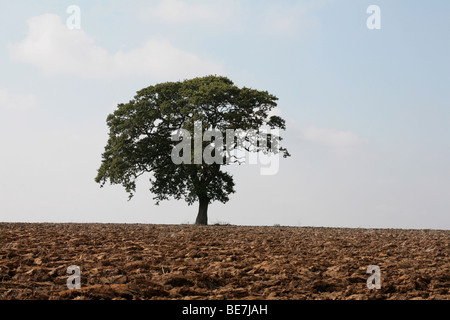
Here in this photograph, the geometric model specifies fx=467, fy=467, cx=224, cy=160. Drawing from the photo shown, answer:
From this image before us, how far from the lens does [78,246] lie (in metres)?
13.6

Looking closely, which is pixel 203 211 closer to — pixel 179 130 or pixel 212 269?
pixel 179 130

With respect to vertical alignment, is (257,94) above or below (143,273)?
above

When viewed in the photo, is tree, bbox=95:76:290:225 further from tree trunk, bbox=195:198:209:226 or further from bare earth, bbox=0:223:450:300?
bare earth, bbox=0:223:450:300

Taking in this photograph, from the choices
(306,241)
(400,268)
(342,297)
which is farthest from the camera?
(306,241)

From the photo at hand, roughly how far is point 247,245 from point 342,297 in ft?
19.7

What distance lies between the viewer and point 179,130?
3048cm

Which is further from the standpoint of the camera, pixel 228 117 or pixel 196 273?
pixel 228 117

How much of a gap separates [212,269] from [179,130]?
2067 centimetres

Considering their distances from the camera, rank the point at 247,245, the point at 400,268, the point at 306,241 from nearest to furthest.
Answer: the point at 400,268
the point at 247,245
the point at 306,241

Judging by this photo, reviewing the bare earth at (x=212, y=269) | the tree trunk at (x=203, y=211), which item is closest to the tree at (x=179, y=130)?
the tree trunk at (x=203, y=211)

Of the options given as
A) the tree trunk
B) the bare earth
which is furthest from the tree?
the bare earth

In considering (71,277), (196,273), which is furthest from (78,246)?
(196,273)
